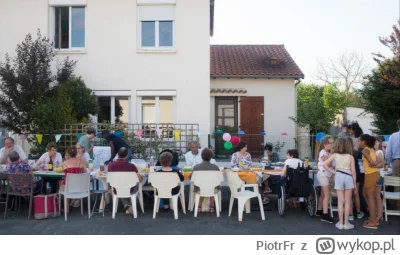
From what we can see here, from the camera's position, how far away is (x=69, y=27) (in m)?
14.1

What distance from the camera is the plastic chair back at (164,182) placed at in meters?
7.70

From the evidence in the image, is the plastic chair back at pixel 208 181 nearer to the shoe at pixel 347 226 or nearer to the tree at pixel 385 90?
the shoe at pixel 347 226

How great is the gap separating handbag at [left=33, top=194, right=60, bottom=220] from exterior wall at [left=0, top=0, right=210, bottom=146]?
6448mm

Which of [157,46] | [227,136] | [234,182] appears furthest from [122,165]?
[157,46]

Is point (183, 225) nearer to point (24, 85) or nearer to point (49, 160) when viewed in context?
point (49, 160)

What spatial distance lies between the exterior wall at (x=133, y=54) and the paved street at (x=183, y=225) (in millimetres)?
6254

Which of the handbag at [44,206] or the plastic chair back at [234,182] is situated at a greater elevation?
the plastic chair back at [234,182]

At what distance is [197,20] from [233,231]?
8.66 metres

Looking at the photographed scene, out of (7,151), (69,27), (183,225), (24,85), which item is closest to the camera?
(183,225)

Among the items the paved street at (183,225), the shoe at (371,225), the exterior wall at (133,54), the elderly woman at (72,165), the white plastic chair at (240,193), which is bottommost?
the paved street at (183,225)

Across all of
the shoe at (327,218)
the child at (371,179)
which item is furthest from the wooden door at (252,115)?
the child at (371,179)

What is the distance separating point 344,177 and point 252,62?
36.5 ft
